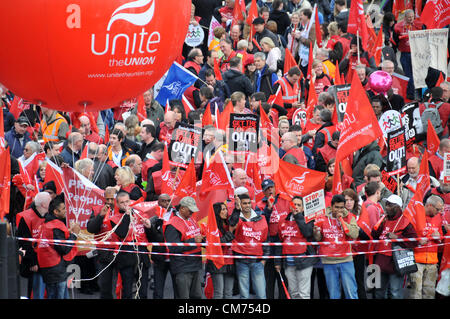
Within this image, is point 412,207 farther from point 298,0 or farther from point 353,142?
point 298,0

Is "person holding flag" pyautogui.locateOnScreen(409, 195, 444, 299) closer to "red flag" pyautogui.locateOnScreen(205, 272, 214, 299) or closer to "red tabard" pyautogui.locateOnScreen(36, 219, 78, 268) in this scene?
"red flag" pyautogui.locateOnScreen(205, 272, 214, 299)

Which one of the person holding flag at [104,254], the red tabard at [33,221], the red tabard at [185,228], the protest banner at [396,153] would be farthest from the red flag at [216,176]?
the protest banner at [396,153]

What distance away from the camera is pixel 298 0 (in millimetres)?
23516

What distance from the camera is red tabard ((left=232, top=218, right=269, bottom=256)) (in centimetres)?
1309

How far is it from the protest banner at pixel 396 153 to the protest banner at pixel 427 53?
470cm

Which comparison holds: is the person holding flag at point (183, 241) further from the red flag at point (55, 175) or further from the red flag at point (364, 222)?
the red flag at point (364, 222)

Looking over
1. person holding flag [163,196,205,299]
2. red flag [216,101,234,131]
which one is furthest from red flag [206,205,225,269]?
red flag [216,101,234,131]

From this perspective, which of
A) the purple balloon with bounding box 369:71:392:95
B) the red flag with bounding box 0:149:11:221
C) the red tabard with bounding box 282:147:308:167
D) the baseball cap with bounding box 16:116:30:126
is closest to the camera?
the red flag with bounding box 0:149:11:221

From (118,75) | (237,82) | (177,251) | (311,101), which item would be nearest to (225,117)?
(311,101)


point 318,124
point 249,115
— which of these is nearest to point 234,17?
point 318,124

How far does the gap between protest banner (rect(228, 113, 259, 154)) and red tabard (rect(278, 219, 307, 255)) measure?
1.77 m

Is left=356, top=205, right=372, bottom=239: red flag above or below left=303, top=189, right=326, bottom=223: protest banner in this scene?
below

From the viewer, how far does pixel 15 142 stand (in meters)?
16.1

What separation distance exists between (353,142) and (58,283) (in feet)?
14.5
